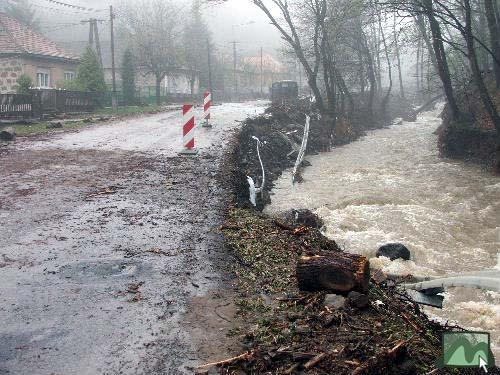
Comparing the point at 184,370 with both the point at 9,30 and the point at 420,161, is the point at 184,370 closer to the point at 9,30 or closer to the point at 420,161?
the point at 420,161

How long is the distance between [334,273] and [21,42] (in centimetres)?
3173

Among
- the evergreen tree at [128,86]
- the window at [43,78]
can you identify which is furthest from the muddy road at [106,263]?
the evergreen tree at [128,86]

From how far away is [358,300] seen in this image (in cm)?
424

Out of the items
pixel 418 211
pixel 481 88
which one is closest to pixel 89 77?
pixel 481 88

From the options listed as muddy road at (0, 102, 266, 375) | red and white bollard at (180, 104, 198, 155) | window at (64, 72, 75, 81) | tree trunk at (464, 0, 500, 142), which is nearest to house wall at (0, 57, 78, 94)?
window at (64, 72, 75, 81)

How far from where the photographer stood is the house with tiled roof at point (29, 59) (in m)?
29.5

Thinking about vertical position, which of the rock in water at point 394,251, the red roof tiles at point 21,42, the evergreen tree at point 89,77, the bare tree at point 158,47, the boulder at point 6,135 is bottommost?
the rock in water at point 394,251

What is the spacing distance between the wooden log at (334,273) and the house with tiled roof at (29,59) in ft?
93.0

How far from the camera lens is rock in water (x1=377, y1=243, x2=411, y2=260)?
25.2ft

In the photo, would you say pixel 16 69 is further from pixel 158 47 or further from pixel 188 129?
pixel 188 129

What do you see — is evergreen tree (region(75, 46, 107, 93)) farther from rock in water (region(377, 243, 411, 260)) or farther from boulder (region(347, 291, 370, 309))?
boulder (region(347, 291, 370, 309))

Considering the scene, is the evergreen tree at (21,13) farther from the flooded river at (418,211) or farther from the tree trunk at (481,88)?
the tree trunk at (481,88)

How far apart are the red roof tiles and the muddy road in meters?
23.0

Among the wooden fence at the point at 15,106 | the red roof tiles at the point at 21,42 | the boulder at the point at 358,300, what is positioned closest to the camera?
the boulder at the point at 358,300
